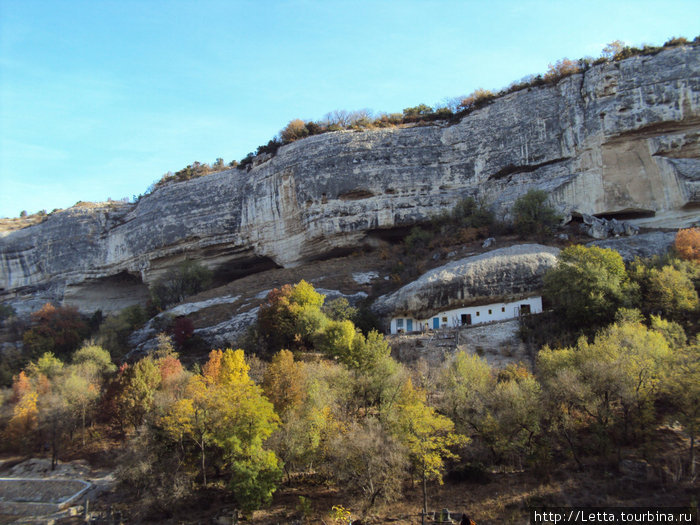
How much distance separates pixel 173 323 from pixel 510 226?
20.7m

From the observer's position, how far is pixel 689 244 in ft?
Answer: 88.2

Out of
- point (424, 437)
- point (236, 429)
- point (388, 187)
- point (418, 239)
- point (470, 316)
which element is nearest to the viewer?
point (424, 437)

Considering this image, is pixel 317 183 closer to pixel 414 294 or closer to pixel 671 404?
pixel 414 294

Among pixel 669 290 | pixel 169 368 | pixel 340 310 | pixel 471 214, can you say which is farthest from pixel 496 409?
pixel 471 214

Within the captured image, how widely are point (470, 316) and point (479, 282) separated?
1683mm

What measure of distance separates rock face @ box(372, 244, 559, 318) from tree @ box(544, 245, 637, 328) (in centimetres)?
172

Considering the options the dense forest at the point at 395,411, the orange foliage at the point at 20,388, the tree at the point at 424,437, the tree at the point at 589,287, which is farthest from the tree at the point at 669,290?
the orange foliage at the point at 20,388

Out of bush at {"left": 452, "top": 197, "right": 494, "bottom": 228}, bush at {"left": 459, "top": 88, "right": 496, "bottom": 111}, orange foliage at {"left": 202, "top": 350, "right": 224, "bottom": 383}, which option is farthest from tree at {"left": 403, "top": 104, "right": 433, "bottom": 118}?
orange foliage at {"left": 202, "top": 350, "right": 224, "bottom": 383}

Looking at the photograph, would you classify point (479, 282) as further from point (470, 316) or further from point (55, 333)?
point (55, 333)

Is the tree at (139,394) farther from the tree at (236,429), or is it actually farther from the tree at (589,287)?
the tree at (589,287)

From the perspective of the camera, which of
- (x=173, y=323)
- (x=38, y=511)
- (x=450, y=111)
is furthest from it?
(x=450, y=111)

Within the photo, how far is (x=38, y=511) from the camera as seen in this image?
65.3 ft

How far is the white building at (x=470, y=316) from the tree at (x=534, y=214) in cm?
702

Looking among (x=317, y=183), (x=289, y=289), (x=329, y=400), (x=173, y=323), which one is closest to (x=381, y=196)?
(x=317, y=183)
